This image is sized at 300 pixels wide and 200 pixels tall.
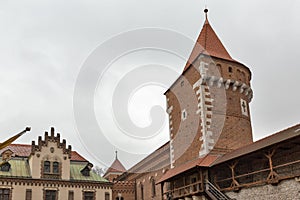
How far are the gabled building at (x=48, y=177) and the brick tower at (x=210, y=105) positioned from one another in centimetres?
1004

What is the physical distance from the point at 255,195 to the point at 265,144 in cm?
279

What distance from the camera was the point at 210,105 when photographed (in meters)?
26.2

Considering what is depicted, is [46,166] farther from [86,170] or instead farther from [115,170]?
[115,170]

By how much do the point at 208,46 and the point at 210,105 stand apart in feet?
18.3

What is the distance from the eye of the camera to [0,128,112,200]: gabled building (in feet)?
105

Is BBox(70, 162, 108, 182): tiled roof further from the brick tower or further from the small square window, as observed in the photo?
the small square window

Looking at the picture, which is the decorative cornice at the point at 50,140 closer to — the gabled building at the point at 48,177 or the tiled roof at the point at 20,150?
the gabled building at the point at 48,177

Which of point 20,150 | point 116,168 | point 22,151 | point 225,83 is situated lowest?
point 22,151

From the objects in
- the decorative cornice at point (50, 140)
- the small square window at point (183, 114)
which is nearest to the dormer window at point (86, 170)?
the decorative cornice at point (50, 140)

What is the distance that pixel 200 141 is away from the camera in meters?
25.7

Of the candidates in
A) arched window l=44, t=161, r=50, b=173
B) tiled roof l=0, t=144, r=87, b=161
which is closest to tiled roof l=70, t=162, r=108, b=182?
tiled roof l=0, t=144, r=87, b=161

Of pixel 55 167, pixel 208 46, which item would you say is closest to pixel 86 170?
pixel 55 167

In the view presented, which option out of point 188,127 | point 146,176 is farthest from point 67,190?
point 188,127

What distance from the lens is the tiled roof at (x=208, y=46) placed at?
2820 cm
